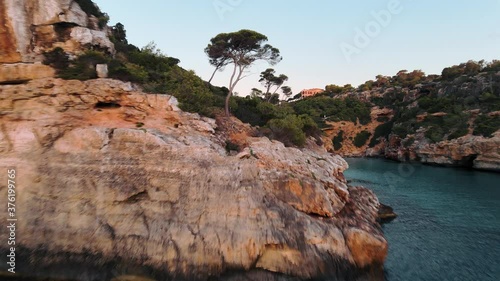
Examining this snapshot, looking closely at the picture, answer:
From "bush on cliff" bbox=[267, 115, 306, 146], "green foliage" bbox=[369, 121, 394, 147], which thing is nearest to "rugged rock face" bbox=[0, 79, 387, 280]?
"bush on cliff" bbox=[267, 115, 306, 146]

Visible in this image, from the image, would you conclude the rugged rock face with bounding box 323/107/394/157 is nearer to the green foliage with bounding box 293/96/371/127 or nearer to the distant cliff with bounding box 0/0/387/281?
the green foliage with bounding box 293/96/371/127

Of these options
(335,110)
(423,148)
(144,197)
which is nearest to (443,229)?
(144,197)

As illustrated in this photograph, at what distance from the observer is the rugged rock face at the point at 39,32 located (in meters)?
→ 18.2

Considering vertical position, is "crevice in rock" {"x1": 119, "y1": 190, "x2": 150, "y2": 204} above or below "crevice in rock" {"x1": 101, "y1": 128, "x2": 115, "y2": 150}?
below

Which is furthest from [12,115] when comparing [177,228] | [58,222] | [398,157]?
[398,157]

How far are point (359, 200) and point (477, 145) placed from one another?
4230 cm

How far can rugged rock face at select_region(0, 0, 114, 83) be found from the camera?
1819 cm

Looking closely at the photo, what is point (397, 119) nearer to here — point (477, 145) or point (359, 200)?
point (477, 145)

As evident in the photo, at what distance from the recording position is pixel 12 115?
52.8 feet

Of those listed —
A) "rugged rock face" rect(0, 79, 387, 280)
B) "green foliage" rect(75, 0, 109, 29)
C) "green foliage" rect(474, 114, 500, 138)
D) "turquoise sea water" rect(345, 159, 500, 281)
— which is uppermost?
"green foliage" rect(75, 0, 109, 29)

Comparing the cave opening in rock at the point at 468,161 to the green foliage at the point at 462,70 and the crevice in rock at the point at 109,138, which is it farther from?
the crevice in rock at the point at 109,138

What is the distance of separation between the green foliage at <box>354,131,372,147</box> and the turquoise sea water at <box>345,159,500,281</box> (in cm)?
4252

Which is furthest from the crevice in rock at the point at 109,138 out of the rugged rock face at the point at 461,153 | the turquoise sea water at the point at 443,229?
the rugged rock face at the point at 461,153

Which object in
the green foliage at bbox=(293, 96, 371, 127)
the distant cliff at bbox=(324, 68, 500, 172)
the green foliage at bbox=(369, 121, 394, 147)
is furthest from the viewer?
the green foliage at bbox=(293, 96, 371, 127)
